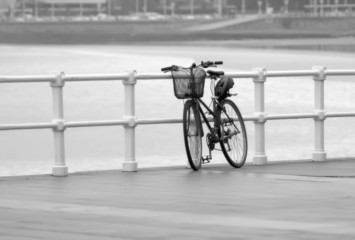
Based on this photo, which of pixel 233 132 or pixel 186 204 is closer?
pixel 186 204

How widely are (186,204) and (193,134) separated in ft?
8.38

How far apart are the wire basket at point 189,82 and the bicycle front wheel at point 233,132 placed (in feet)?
1.28

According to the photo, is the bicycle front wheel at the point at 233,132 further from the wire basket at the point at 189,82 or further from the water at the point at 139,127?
the water at the point at 139,127

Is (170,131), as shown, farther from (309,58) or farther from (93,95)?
(309,58)

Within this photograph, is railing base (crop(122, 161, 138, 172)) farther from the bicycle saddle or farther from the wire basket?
the bicycle saddle

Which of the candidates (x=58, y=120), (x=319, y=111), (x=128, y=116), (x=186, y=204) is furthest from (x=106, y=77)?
(x=186, y=204)

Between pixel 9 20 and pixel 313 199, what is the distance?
182 meters

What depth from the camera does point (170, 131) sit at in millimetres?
33406

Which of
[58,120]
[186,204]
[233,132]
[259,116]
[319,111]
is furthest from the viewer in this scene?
[319,111]

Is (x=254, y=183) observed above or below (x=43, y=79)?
below

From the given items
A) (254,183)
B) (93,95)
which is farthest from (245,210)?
(93,95)

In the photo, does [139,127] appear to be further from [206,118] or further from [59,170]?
[59,170]

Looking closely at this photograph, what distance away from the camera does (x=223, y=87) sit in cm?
1345

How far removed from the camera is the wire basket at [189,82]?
13.2m
